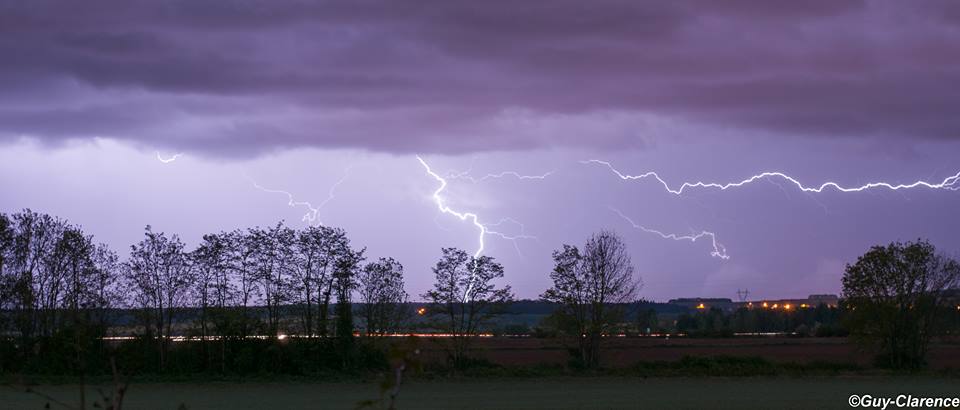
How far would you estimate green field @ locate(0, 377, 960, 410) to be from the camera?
104ft

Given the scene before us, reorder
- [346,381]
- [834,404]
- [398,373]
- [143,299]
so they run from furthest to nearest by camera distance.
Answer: [143,299] < [346,381] < [834,404] < [398,373]

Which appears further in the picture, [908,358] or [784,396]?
[908,358]

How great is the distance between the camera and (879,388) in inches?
1476

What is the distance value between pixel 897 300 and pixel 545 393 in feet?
75.2

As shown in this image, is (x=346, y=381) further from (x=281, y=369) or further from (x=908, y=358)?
(x=908, y=358)

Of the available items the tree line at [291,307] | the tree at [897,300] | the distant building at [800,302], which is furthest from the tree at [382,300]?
the distant building at [800,302]

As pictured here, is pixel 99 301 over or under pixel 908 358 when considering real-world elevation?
over

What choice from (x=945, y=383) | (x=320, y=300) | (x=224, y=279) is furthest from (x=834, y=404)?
(x=224, y=279)

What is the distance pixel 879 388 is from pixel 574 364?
15.1 meters

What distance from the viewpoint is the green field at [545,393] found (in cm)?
3158

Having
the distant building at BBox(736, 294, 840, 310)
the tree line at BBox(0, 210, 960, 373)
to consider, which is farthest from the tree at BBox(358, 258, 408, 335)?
the distant building at BBox(736, 294, 840, 310)

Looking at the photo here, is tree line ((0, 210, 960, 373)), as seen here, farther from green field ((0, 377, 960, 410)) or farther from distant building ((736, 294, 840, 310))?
distant building ((736, 294, 840, 310))

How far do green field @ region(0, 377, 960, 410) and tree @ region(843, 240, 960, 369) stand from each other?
18.3 ft

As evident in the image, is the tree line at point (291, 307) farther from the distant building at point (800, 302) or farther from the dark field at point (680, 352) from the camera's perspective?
the distant building at point (800, 302)
